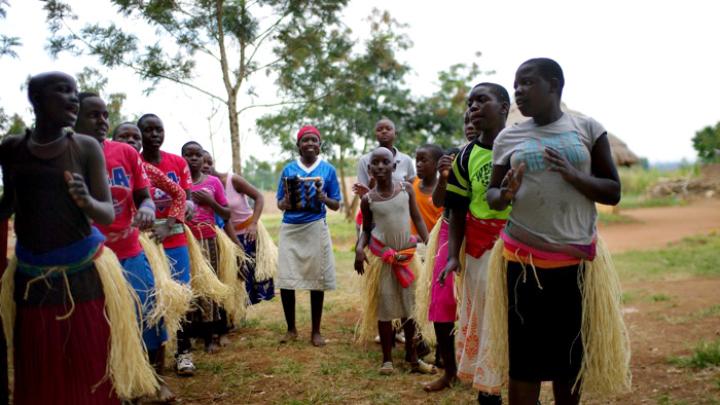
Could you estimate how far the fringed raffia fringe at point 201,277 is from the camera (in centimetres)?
475

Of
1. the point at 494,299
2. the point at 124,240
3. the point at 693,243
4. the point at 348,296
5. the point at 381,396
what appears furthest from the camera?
the point at 693,243

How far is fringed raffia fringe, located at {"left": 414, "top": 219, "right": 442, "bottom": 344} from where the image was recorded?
13.8ft

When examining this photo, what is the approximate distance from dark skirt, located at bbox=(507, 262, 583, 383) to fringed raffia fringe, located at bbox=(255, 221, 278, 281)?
3.70 m

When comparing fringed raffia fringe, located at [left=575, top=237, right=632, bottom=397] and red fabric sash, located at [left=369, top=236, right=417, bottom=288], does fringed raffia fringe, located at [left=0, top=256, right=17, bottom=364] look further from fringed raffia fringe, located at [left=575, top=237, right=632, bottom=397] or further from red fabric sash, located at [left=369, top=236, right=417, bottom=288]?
red fabric sash, located at [left=369, top=236, right=417, bottom=288]

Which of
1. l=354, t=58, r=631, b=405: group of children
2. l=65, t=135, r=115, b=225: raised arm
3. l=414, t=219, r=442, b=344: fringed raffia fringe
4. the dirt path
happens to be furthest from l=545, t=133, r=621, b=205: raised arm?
the dirt path

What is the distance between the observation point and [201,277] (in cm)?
475

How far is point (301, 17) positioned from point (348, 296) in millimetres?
4542

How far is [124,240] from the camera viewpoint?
340 cm

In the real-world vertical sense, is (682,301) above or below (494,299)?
below

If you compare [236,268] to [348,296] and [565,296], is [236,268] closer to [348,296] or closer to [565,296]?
[348,296]

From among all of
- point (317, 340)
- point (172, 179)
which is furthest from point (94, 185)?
point (317, 340)

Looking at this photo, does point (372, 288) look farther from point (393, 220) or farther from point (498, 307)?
point (498, 307)

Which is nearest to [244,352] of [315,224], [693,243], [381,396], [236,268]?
[236,268]

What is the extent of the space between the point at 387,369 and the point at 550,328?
7.02 feet
